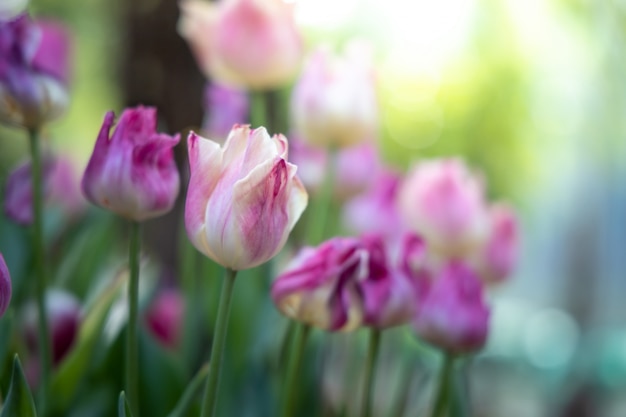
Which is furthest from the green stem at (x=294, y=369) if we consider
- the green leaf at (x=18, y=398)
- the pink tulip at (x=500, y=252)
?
the pink tulip at (x=500, y=252)

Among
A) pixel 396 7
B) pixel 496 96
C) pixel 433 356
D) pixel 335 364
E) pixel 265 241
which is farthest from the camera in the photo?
pixel 496 96

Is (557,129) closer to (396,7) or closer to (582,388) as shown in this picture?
(396,7)

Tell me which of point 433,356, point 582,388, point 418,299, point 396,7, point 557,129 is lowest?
point 582,388

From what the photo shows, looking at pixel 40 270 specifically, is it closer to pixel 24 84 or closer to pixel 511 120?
pixel 24 84

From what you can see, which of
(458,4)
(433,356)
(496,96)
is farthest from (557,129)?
(433,356)

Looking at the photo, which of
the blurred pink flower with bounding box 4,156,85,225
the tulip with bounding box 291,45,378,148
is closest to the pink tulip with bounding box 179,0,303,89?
the tulip with bounding box 291,45,378,148

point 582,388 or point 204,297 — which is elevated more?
point 204,297

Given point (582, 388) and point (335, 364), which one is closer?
point (335, 364)

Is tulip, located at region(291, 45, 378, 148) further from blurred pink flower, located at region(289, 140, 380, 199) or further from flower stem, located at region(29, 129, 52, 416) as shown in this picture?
flower stem, located at region(29, 129, 52, 416)
